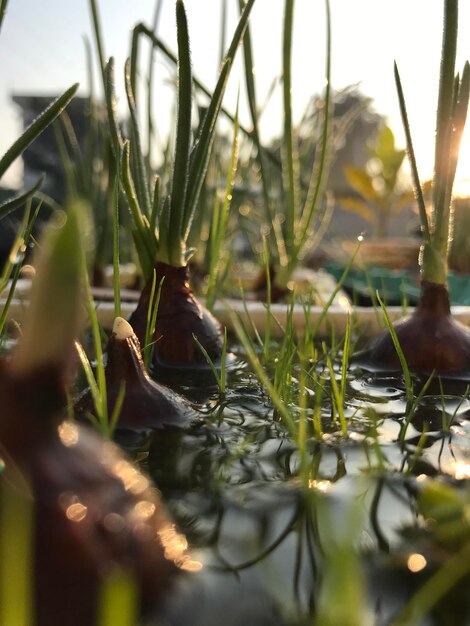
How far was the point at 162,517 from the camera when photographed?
0.80ft

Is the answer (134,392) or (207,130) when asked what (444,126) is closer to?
(207,130)

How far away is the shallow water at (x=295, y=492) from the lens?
0.23m

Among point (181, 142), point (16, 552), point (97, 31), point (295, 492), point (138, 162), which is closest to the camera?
point (16, 552)

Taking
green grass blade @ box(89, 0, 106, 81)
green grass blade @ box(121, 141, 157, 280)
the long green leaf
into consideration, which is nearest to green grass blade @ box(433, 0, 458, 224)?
the long green leaf

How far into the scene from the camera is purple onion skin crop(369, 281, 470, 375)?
1.98ft

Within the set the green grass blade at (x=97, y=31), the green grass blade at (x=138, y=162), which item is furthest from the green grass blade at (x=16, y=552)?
the green grass blade at (x=97, y=31)

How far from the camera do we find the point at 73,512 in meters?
0.21

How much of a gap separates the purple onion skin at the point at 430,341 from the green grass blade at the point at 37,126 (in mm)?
386

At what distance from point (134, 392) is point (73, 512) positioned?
0.65 ft

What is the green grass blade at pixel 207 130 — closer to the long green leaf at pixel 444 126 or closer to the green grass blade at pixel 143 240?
the green grass blade at pixel 143 240

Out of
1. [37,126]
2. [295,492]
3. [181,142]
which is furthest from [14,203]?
[295,492]

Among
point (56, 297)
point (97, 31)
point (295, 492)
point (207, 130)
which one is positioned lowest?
point (295, 492)

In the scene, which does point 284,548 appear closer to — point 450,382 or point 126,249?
point 450,382

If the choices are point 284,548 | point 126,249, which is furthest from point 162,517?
point 126,249
